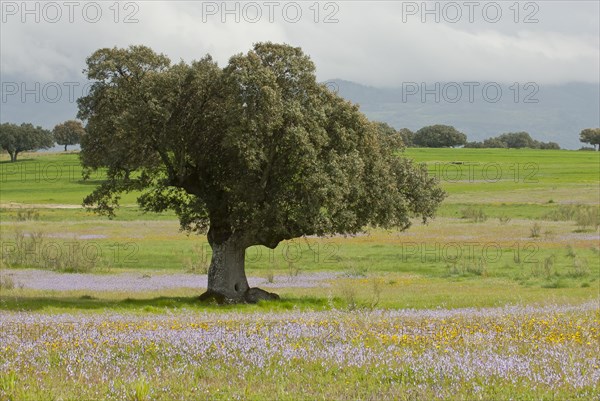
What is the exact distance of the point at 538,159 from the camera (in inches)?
7146

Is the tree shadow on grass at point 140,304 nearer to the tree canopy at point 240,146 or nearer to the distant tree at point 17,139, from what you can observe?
the tree canopy at point 240,146

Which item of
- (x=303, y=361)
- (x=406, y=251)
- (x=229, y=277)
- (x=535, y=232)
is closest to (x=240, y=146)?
(x=229, y=277)

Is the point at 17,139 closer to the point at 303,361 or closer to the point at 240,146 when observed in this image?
the point at 240,146

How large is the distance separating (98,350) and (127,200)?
11583 centimetres

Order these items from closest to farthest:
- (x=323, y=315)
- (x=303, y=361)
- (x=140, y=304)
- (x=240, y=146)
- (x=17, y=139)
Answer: (x=303, y=361) → (x=323, y=315) → (x=240, y=146) → (x=140, y=304) → (x=17, y=139)

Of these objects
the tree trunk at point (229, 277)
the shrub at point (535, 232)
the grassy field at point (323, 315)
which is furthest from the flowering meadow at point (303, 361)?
the shrub at point (535, 232)

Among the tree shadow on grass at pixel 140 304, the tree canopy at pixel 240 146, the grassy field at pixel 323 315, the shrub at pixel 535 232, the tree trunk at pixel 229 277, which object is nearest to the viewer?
the grassy field at pixel 323 315

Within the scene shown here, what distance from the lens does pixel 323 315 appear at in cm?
1833

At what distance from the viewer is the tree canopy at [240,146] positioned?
91.0 ft

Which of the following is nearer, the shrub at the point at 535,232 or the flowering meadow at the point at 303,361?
the flowering meadow at the point at 303,361

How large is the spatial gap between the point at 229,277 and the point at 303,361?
20.5 m

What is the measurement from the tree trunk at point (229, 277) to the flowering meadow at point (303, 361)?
632 inches

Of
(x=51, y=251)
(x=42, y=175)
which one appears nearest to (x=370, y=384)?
(x=51, y=251)

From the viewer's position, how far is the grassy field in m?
9.77
